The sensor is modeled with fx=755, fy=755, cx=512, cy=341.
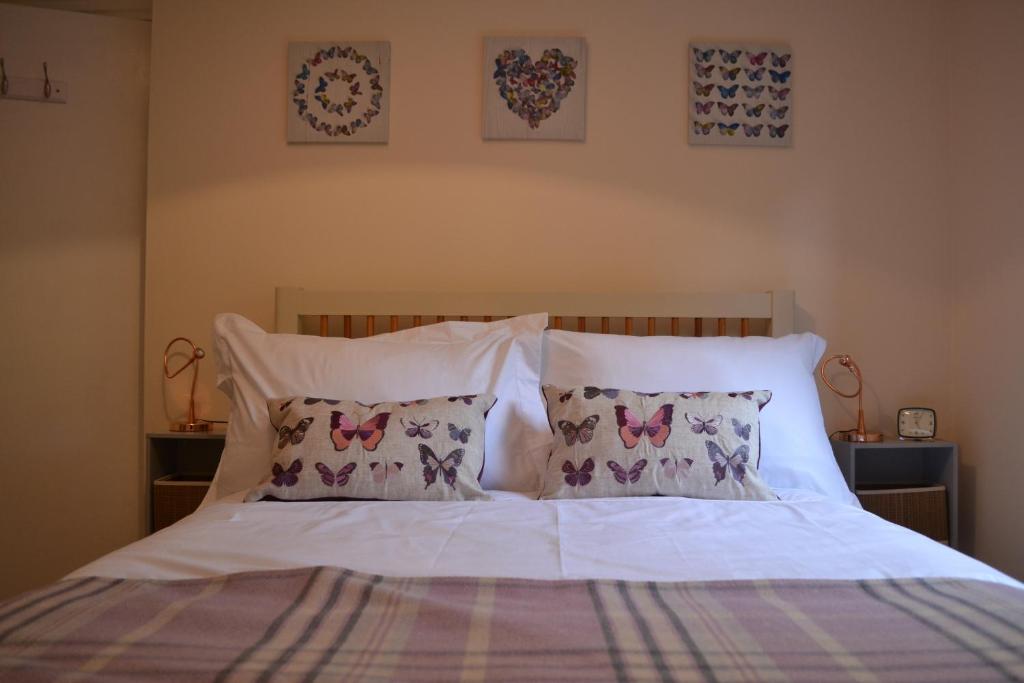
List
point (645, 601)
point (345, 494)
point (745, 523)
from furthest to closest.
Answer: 1. point (345, 494)
2. point (745, 523)
3. point (645, 601)

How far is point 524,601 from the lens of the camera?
981 millimetres

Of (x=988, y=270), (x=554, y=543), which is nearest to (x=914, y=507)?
(x=988, y=270)

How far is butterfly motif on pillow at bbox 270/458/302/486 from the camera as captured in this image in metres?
1.69

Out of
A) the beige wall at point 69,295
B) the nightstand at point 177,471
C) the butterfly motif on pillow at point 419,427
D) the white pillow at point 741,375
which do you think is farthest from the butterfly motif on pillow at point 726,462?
the beige wall at point 69,295

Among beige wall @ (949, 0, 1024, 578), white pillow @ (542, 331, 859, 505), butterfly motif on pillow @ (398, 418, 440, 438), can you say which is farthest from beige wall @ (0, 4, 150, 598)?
beige wall @ (949, 0, 1024, 578)

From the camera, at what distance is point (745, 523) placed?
1.47 meters

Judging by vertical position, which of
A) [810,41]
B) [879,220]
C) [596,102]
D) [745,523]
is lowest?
[745,523]

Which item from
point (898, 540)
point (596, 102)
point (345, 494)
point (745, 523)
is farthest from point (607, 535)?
point (596, 102)

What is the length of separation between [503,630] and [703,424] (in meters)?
0.99

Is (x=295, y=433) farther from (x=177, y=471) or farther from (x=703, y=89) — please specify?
(x=703, y=89)

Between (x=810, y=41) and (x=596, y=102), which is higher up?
(x=810, y=41)

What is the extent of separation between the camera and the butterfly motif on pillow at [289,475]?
169cm

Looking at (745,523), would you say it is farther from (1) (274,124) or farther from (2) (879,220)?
(1) (274,124)

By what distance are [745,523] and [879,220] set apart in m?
1.50
